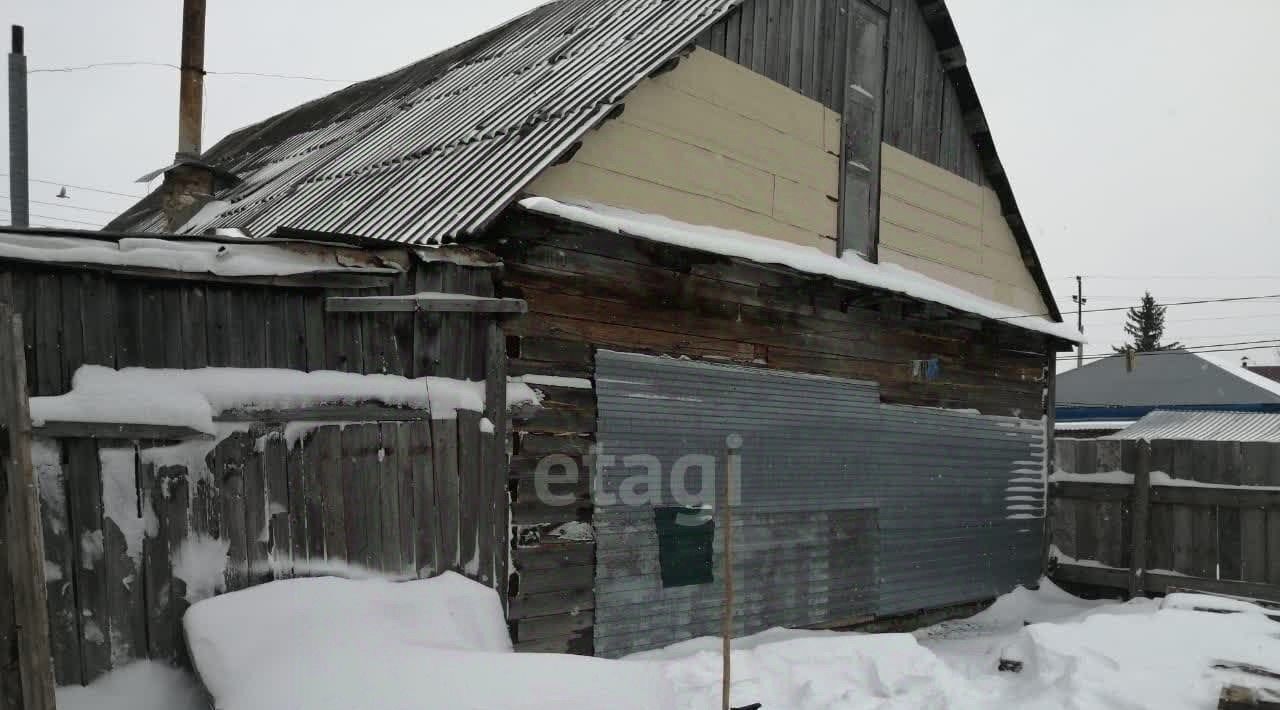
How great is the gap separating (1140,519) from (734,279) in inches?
258

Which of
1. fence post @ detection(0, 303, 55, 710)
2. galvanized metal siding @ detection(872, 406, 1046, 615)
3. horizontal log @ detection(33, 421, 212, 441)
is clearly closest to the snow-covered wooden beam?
horizontal log @ detection(33, 421, 212, 441)

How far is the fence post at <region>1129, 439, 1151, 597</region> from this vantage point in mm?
10180

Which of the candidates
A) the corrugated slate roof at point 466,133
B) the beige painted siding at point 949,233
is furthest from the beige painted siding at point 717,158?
the beige painted siding at point 949,233

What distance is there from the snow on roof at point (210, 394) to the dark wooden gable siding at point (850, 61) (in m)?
4.15

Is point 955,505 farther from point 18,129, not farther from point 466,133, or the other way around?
point 18,129

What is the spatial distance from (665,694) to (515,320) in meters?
2.67

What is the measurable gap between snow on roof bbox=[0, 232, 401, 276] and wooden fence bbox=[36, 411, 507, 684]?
84cm

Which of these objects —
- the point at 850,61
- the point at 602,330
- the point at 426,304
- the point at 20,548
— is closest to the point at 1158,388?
the point at 850,61

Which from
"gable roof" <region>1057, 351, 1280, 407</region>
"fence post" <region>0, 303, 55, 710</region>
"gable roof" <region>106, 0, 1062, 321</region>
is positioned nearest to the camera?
"fence post" <region>0, 303, 55, 710</region>

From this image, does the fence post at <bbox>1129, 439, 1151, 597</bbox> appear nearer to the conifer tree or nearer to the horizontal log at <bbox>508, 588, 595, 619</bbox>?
the horizontal log at <bbox>508, 588, 595, 619</bbox>

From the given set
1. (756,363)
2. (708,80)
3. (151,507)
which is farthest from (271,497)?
(708,80)

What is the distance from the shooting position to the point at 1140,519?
33.5ft

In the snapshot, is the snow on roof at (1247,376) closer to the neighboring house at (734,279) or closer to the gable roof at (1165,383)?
the gable roof at (1165,383)

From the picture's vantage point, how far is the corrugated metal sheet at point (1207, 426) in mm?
12492
